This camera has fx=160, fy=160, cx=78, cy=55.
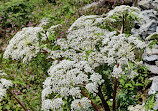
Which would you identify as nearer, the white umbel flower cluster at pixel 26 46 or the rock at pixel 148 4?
the white umbel flower cluster at pixel 26 46

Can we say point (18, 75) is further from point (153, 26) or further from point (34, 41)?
point (153, 26)

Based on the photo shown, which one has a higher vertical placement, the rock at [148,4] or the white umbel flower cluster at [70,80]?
the rock at [148,4]

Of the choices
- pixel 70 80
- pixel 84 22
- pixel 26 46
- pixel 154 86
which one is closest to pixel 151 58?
pixel 154 86

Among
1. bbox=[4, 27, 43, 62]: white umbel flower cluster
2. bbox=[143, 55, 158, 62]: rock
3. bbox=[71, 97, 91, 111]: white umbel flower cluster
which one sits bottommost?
bbox=[143, 55, 158, 62]: rock

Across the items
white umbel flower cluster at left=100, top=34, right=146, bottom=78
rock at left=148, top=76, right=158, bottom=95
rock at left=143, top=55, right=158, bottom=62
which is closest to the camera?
white umbel flower cluster at left=100, top=34, right=146, bottom=78

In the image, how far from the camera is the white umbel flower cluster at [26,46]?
289 cm

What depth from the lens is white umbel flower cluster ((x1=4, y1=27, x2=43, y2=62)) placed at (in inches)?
114

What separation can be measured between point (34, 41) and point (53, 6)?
30.1 ft

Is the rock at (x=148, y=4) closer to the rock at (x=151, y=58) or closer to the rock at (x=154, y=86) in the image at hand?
the rock at (x=151, y=58)

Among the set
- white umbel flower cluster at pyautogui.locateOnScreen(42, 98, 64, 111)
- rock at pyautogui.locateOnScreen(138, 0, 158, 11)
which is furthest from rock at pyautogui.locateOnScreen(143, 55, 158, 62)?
white umbel flower cluster at pyautogui.locateOnScreen(42, 98, 64, 111)

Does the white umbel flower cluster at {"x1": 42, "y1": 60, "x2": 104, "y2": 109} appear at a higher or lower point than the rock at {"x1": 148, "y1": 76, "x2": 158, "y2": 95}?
higher

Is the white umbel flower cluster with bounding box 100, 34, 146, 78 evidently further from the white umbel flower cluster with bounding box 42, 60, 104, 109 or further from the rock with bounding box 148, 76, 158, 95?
the rock with bounding box 148, 76, 158, 95

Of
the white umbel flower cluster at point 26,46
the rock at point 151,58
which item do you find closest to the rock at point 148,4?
the rock at point 151,58

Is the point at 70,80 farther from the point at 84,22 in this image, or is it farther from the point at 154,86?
the point at 154,86
